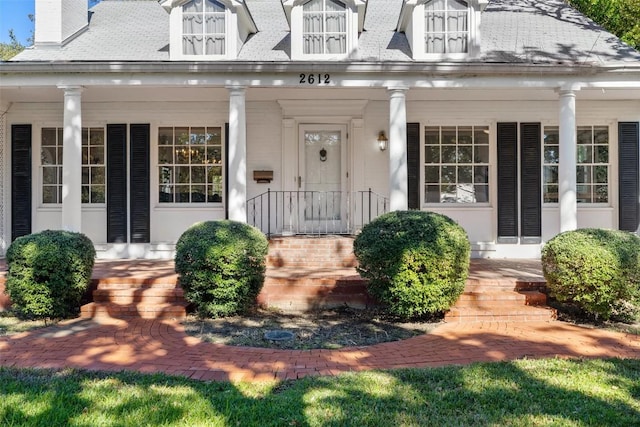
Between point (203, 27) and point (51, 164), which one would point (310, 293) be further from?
point (51, 164)

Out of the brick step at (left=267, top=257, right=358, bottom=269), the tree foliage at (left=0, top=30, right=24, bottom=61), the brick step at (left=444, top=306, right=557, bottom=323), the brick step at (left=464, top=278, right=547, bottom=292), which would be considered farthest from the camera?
the tree foliage at (left=0, top=30, right=24, bottom=61)

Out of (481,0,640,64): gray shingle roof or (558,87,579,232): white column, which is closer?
(558,87,579,232): white column

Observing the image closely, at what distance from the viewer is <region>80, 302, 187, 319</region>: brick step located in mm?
5578

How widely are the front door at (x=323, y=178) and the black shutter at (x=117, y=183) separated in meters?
3.63

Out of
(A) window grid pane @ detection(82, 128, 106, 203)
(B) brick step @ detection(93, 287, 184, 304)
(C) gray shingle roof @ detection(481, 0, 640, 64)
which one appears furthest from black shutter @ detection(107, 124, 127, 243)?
(C) gray shingle roof @ detection(481, 0, 640, 64)

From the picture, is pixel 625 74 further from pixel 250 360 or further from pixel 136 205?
pixel 136 205

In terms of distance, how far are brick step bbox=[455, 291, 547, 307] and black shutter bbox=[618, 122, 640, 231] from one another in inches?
178

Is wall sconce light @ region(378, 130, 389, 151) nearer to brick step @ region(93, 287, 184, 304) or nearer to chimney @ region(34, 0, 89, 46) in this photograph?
brick step @ region(93, 287, 184, 304)

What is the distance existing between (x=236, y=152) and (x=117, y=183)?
3245 mm

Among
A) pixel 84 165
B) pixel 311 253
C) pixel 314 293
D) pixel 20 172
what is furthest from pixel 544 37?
pixel 20 172

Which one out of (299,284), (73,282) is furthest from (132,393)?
(299,284)

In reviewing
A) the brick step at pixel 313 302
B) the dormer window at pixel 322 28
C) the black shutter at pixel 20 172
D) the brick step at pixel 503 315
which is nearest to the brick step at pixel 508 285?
the brick step at pixel 503 315

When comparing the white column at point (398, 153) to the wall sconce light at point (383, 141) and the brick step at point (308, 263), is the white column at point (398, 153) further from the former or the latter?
the wall sconce light at point (383, 141)

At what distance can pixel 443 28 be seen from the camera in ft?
25.7
